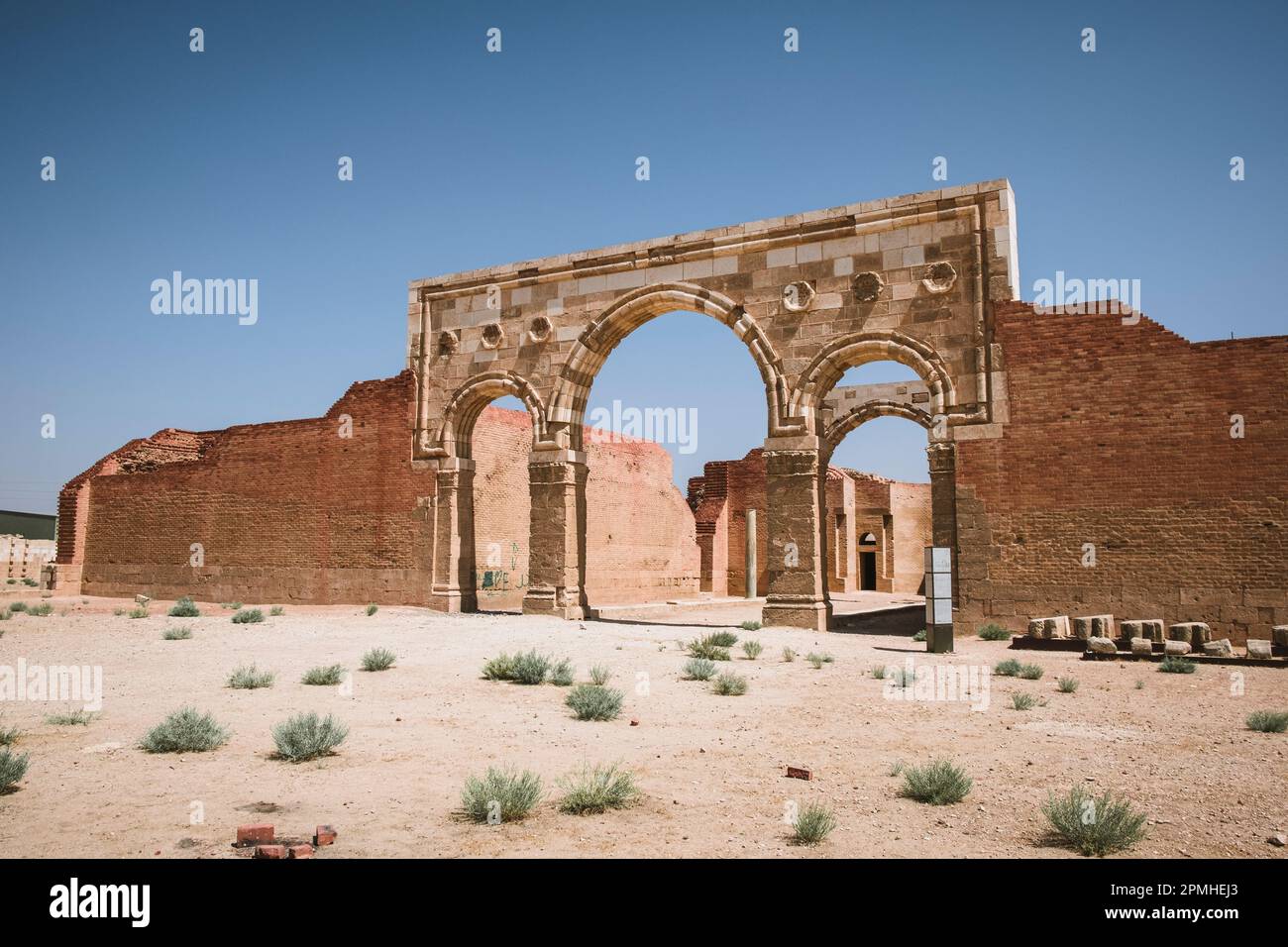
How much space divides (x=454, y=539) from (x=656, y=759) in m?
13.2

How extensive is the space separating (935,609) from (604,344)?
8720 millimetres

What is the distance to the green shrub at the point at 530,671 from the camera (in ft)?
28.4

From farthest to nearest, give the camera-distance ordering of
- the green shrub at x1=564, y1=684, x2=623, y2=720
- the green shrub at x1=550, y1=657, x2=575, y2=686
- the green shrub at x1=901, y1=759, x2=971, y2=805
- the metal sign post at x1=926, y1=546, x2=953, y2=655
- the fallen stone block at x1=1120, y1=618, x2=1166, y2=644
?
1. the fallen stone block at x1=1120, y1=618, x2=1166, y2=644
2. the metal sign post at x1=926, y1=546, x2=953, y2=655
3. the green shrub at x1=550, y1=657, x2=575, y2=686
4. the green shrub at x1=564, y1=684, x2=623, y2=720
5. the green shrub at x1=901, y1=759, x2=971, y2=805

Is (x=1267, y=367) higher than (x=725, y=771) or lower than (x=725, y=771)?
higher

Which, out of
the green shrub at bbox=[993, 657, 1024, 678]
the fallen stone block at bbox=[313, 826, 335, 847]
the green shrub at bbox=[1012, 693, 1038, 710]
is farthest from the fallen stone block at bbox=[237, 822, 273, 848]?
the green shrub at bbox=[993, 657, 1024, 678]

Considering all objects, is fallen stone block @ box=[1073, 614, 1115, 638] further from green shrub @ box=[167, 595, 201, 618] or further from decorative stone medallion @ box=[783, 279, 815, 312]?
green shrub @ box=[167, 595, 201, 618]

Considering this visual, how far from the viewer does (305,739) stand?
5387mm

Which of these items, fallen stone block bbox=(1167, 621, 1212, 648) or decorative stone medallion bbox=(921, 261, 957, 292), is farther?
decorative stone medallion bbox=(921, 261, 957, 292)

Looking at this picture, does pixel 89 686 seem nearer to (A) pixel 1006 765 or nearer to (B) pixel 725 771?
(B) pixel 725 771

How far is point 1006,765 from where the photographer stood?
217 inches

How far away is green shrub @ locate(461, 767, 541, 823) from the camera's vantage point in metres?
4.17

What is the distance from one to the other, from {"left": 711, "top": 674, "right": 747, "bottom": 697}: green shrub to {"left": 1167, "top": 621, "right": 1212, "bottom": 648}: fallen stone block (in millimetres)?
7069
